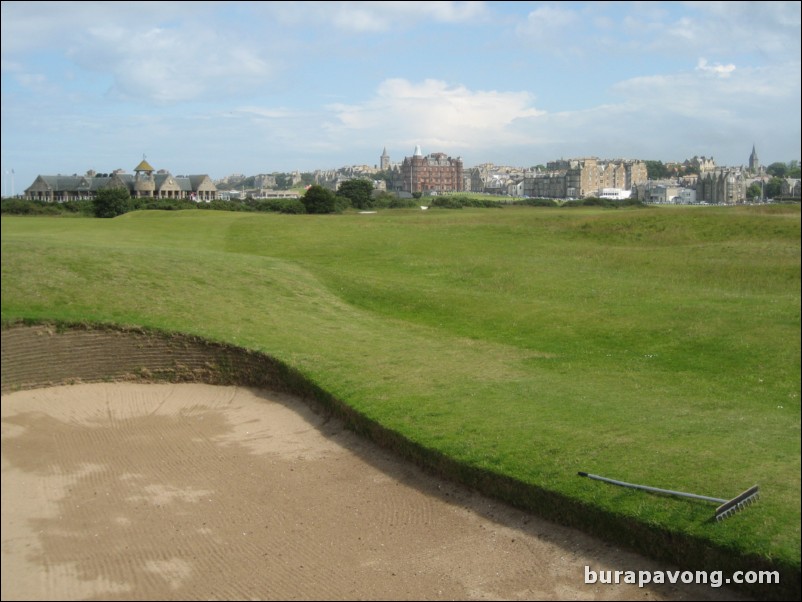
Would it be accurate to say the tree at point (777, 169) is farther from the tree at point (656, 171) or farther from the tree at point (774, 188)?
the tree at point (656, 171)

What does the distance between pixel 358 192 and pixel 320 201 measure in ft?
24.7

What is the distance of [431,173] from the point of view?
2894cm

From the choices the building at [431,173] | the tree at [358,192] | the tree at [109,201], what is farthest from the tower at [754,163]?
the tree at [358,192]

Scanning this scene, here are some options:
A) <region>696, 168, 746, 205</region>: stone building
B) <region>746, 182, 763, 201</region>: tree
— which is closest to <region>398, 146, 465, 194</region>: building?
<region>696, 168, 746, 205</region>: stone building

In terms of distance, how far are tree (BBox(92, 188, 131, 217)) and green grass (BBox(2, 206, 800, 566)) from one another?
89cm

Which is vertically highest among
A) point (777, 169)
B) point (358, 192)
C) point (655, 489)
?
point (358, 192)

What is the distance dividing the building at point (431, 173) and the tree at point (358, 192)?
191 centimetres

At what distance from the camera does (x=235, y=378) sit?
1641 cm

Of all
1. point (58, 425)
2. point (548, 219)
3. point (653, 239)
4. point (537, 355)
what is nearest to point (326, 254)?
point (548, 219)

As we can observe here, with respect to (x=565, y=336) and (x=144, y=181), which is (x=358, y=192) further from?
(x=565, y=336)

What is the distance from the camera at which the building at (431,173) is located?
2842cm

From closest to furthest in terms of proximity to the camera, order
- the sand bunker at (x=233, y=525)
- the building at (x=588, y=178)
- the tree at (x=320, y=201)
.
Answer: the sand bunker at (x=233, y=525) → the building at (x=588, y=178) → the tree at (x=320, y=201)

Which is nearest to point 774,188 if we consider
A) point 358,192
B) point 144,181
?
point 144,181

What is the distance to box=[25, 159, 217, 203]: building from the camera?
13.6 metres
